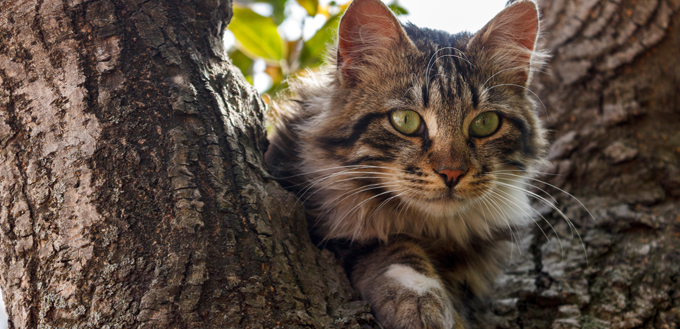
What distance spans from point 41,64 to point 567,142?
2281 mm

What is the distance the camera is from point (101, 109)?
1.24 metres

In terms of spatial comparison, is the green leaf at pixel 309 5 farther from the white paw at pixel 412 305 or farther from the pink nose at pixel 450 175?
the white paw at pixel 412 305

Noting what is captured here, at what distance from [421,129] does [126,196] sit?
1.04 m

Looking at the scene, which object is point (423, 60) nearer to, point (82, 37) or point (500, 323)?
point (500, 323)

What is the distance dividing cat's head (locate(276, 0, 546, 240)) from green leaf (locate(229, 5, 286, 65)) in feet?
2.63

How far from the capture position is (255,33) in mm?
2674

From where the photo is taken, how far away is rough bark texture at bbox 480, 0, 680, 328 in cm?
175

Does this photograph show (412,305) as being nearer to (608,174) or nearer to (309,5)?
(608,174)

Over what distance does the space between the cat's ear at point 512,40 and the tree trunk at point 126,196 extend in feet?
3.77

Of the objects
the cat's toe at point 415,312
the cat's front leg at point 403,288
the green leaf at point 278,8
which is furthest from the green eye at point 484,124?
the green leaf at point 278,8

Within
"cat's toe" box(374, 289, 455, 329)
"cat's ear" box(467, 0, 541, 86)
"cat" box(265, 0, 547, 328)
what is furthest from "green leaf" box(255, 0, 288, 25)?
"cat's toe" box(374, 289, 455, 329)

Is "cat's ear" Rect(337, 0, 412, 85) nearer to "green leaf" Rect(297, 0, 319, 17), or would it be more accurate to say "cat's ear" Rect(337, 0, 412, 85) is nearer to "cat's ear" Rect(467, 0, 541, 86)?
"cat's ear" Rect(467, 0, 541, 86)

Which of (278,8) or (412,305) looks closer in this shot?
(412,305)

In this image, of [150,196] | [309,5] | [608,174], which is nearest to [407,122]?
[150,196]
